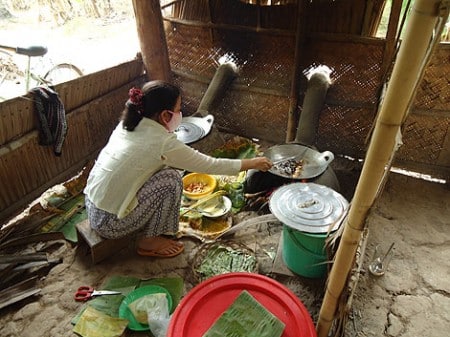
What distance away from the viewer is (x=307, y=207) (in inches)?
82.5

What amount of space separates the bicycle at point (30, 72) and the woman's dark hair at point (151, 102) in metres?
1.43

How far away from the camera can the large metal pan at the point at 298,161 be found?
2.72 metres

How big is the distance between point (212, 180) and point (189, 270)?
1.02 m

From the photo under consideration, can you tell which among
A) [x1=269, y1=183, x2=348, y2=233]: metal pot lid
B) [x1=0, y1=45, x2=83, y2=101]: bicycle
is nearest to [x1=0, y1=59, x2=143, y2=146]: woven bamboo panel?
[x1=0, y1=45, x2=83, y2=101]: bicycle

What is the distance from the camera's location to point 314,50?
3354 millimetres

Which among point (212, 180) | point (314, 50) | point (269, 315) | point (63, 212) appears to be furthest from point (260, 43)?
point (269, 315)

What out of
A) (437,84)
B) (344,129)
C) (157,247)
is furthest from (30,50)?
(437,84)

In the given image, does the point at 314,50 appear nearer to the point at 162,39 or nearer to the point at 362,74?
the point at 362,74

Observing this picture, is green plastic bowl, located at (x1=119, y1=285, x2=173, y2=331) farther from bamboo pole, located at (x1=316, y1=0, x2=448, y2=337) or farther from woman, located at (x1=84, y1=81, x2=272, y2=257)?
bamboo pole, located at (x1=316, y1=0, x2=448, y2=337)

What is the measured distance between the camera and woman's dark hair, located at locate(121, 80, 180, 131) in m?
2.10

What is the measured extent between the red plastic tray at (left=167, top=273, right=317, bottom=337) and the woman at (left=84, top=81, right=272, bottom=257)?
2.63 ft

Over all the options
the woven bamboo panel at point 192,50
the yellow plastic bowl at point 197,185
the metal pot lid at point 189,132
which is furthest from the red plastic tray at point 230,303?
the woven bamboo panel at point 192,50

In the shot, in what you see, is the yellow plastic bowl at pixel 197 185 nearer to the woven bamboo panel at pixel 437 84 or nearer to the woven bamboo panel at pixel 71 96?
the woven bamboo panel at pixel 71 96

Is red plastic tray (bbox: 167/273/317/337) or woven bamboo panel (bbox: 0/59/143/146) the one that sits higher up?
woven bamboo panel (bbox: 0/59/143/146)
